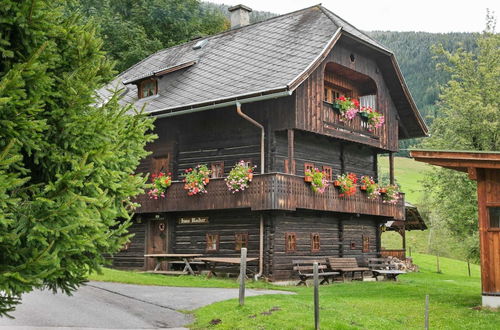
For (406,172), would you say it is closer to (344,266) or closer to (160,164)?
(344,266)

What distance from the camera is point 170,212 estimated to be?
24.5 m

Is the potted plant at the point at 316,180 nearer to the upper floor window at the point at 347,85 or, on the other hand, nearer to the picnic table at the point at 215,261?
the picnic table at the point at 215,261

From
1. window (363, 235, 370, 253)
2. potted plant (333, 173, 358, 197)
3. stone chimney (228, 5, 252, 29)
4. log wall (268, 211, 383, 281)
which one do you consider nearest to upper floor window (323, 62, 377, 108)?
potted plant (333, 173, 358, 197)

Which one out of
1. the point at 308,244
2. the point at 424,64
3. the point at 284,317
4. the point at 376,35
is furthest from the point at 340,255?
the point at 376,35

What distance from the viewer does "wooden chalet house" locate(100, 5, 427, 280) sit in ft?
70.6

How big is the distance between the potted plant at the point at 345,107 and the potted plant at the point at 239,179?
4771 millimetres

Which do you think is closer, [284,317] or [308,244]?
[284,317]

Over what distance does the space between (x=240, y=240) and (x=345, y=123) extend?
20.4 feet

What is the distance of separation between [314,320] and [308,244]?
11.7 metres

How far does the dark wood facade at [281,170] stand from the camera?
2153cm

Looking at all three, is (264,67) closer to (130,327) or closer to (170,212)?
(170,212)

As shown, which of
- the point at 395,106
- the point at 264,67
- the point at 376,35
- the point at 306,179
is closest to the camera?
the point at 306,179

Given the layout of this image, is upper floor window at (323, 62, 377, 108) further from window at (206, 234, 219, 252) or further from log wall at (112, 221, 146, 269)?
log wall at (112, 221, 146, 269)

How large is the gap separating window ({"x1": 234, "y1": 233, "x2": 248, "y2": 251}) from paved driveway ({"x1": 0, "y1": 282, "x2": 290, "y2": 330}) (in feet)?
15.2
